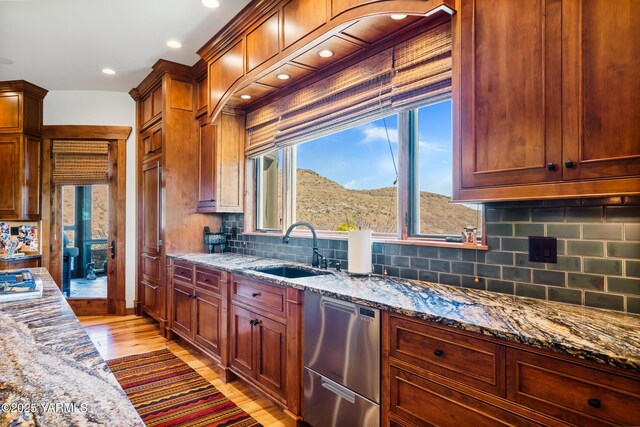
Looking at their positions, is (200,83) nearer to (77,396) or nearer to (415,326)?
(415,326)

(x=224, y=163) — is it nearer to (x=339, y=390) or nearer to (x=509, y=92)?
(x=339, y=390)

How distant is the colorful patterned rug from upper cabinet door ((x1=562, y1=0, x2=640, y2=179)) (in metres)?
2.27

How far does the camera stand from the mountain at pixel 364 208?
2218 millimetres

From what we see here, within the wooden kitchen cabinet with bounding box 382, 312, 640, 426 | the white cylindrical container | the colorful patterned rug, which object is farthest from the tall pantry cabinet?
the wooden kitchen cabinet with bounding box 382, 312, 640, 426

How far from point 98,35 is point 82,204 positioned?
2603 mm

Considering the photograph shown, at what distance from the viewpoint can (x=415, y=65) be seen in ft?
7.14

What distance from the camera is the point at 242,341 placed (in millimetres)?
2721

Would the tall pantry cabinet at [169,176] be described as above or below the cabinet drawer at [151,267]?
above

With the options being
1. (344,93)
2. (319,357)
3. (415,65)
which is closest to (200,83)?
(344,93)

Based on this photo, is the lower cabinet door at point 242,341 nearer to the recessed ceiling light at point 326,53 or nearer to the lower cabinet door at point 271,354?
the lower cabinet door at point 271,354

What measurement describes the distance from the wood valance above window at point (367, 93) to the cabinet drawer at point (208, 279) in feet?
4.20

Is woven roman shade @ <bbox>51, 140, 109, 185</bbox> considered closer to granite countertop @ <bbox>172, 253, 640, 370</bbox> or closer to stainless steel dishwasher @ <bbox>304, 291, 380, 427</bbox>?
granite countertop @ <bbox>172, 253, 640, 370</bbox>

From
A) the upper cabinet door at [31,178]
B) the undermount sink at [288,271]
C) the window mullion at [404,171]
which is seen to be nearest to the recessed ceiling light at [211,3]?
the window mullion at [404,171]

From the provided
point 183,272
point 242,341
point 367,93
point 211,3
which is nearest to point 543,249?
point 367,93
